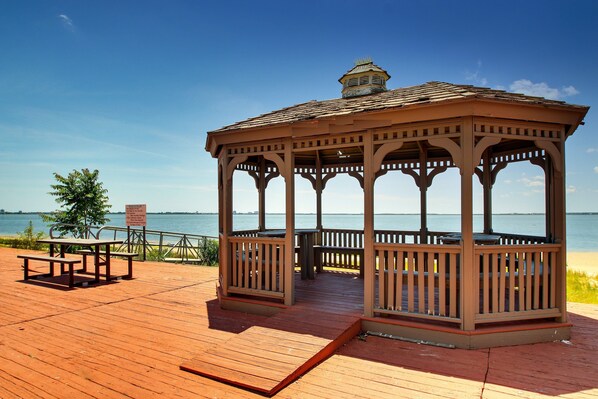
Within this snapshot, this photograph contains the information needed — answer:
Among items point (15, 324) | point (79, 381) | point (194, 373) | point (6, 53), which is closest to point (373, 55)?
point (194, 373)

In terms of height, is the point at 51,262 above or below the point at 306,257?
below

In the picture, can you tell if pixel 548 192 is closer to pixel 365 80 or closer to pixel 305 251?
pixel 365 80

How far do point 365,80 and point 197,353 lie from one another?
609 cm

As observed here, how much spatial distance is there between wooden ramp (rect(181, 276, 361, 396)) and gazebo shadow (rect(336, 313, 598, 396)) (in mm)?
260

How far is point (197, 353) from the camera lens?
360cm

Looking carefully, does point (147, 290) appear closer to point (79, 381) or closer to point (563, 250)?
point (79, 381)

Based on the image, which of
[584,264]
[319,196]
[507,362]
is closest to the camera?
[507,362]

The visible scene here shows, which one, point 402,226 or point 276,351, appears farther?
point 402,226

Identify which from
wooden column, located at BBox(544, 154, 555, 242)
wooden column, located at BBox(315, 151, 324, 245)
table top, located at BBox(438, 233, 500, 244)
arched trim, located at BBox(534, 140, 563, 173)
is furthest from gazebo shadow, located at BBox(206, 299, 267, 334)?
arched trim, located at BBox(534, 140, 563, 173)

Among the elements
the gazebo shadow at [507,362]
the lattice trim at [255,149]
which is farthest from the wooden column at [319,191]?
the gazebo shadow at [507,362]

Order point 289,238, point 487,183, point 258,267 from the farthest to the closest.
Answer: point 487,183 → point 258,267 → point 289,238

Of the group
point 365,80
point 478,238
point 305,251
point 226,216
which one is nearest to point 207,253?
point 305,251

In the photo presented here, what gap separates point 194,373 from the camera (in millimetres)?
3102

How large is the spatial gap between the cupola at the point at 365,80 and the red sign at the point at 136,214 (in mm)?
7296
